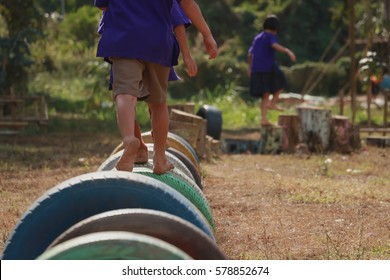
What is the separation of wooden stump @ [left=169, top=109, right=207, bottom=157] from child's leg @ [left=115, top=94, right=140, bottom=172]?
486 centimetres

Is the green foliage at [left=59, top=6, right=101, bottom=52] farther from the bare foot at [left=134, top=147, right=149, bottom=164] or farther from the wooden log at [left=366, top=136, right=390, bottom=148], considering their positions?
the bare foot at [left=134, top=147, right=149, bottom=164]

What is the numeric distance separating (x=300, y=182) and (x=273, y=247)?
10.1 feet

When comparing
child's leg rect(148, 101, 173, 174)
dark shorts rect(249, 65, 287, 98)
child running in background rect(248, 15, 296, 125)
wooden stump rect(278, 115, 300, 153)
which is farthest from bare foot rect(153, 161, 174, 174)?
dark shorts rect(249, 65, 287, 98)

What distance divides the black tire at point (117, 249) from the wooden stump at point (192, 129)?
682cm

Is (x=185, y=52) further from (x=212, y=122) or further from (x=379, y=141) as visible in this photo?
(x=379, y=141)

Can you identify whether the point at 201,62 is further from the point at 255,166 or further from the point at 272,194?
the point at 272,194

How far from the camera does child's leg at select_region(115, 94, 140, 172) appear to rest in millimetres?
5113

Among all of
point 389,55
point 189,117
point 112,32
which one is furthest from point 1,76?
point 112,32

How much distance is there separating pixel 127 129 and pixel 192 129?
16.6 feet

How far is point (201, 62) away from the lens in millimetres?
20375

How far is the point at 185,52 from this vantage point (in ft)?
18.1

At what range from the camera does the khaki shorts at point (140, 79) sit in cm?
521

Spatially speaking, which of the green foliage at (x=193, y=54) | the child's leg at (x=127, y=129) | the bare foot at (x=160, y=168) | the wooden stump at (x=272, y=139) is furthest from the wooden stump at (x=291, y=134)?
the child's leg at (x=127, y=129)
